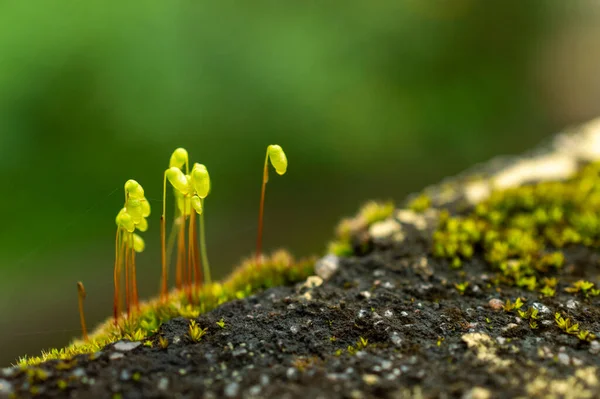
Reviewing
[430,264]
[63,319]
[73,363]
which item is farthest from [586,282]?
[63,319]

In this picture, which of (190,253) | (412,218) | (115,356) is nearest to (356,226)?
(412,218)

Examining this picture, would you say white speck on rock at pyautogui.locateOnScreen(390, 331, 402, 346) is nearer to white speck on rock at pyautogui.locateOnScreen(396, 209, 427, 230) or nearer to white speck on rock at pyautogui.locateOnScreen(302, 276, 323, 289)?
white speck on rock at pyautogui.locateOnScreen(302, 276, 323, 289)

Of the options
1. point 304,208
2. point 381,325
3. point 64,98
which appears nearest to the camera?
point 381,325

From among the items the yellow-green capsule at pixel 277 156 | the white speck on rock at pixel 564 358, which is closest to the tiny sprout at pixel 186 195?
the yellow-green capsule at pixel 277 156

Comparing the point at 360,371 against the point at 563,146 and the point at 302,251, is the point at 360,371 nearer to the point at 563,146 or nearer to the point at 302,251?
the point at 302,251

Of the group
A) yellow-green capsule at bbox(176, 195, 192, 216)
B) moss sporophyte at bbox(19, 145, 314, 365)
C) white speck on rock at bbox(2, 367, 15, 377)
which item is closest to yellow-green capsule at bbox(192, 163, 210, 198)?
moss sporophyte at bbox(19, 145, 314, 365)

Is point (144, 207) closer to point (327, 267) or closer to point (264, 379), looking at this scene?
point (264, 379)
